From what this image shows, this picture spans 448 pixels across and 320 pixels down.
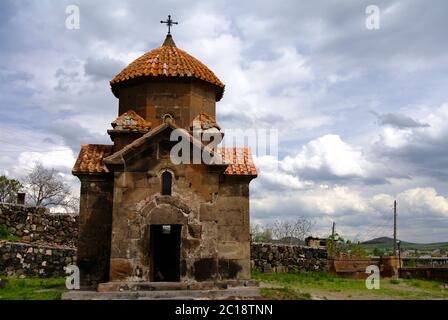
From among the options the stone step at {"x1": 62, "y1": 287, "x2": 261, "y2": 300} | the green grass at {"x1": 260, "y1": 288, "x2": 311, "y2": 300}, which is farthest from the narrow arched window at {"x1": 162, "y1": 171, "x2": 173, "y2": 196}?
the green grass at {"x1": 260, "y1": 288, "x2": 311, "y2": 300}

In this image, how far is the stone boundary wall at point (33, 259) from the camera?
13.1 metres

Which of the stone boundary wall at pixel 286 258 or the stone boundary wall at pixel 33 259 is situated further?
the stone boundary wall at pixel 286 258

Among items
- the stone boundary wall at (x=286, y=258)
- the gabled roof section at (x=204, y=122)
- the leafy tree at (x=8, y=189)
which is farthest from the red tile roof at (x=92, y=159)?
the leafy tree at (x=8, y=189)

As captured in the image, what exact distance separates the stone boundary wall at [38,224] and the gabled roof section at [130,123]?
6.37 metres

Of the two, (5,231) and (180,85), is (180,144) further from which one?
(5,231)

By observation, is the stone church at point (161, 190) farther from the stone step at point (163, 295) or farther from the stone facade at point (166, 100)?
the stone step at point (163, 295)

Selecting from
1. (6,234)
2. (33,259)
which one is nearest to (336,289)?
(33,259)

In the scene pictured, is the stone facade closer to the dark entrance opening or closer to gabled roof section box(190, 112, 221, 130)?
gabled roof section box(190, 112, 221, 130)

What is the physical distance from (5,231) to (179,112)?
7.35m

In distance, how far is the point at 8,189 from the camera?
86.5 ft

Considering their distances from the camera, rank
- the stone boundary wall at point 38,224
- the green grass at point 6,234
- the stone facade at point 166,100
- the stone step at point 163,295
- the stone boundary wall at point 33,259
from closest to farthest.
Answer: the stone step at point 163,295 < the stone facade at point 166,100 < the stone boundary wall at point 33,259 < the green grass at point 6,234 < the stone boundary wall at point 38,224

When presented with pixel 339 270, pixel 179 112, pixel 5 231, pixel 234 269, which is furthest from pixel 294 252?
pixel 5 231

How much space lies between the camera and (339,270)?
53.1ft
